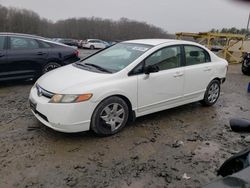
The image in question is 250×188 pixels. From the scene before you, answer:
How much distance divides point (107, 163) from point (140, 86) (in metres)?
1.37

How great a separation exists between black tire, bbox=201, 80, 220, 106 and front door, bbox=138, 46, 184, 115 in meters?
0.93

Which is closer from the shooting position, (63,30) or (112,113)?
(112,113)

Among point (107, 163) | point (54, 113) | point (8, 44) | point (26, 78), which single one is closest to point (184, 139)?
point (107, 163)

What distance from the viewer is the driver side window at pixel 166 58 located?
14.3 feet

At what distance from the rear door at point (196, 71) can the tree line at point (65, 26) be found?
4814 centimetres

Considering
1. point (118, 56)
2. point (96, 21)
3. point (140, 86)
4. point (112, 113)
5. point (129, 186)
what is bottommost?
point (129, 186)

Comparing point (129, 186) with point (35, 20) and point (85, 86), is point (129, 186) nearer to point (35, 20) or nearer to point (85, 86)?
point (85, 86)

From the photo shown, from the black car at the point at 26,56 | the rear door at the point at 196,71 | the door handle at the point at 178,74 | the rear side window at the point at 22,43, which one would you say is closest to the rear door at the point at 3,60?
the black car at the point at 26,56

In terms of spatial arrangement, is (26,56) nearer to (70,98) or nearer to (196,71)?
(70,98)

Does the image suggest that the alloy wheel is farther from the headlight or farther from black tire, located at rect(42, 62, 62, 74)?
black tire, located at rect(42, 62, 62, 74)

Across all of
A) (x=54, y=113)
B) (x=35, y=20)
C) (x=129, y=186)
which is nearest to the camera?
(x=129, y=186)

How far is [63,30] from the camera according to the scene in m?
59.3

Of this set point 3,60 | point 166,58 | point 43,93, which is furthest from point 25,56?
point 166,58

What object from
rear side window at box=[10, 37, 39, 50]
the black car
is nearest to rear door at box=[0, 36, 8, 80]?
the black car
